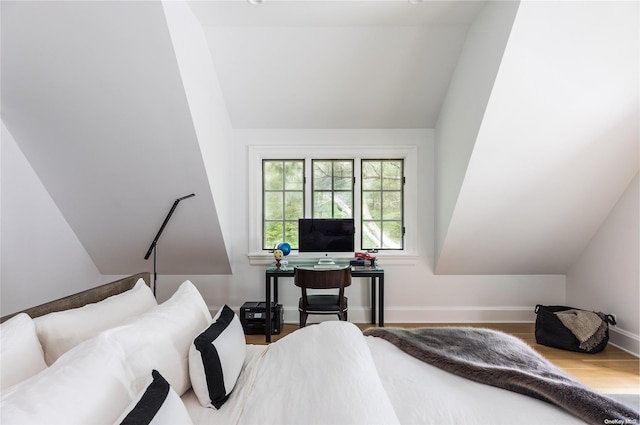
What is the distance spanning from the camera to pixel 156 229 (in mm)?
3424

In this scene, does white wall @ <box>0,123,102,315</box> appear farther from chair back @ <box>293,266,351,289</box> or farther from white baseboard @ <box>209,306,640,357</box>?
chair back @ <box>293,266,351,289</box>

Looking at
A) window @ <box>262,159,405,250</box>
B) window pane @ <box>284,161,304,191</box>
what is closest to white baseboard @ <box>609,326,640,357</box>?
window @ <box>262,159,405,250</box>

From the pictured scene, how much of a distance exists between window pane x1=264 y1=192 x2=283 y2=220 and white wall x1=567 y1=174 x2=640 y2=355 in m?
3.21

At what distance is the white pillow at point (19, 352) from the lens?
3.38ft

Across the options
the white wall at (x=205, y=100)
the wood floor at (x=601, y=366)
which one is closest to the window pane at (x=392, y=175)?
the white wall at (x=205, y=100)

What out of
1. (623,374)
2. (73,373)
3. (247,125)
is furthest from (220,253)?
(623,374)

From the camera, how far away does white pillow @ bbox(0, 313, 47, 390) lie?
1029mm

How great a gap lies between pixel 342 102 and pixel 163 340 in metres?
2.85

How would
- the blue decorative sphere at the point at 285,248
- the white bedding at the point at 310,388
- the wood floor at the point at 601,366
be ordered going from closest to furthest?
1. the white bedding at the point at 310,388
2. the wood floor at the point at 601,366
3. the blue decorative sphere at the point at 285,248

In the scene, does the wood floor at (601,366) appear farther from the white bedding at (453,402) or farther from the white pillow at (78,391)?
the white pillow at (78,391)

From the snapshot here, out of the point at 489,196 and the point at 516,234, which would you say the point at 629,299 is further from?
the point at 489,196

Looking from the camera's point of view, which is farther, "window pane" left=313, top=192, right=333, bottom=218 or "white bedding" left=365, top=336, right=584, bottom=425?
"window pane" left=313, top=192, right=333, bottom=218

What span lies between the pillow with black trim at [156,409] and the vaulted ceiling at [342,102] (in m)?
2.09

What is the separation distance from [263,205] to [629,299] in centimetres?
354
